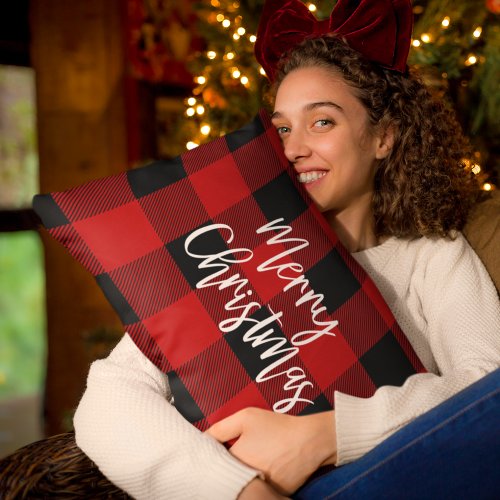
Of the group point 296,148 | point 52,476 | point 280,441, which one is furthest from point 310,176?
point 52,476

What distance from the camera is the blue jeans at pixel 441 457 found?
0.88 metres

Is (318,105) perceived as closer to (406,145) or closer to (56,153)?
(406,145)

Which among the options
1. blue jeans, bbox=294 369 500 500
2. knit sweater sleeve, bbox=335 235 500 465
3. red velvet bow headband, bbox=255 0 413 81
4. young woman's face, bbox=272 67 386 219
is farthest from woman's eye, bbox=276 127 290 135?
blue jeans, bbox=294 369 500 500

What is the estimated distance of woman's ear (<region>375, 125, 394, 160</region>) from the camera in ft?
4.55

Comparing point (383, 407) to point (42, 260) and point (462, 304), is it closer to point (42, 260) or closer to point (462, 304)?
point (462, 304)

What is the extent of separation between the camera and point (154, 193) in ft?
3.32

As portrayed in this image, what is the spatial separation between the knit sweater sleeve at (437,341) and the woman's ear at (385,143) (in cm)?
23

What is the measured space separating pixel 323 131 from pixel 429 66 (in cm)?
72

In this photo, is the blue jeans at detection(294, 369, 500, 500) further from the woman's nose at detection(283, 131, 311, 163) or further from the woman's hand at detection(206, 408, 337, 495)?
the woman's nose at detection(283, 131, 311, 163)

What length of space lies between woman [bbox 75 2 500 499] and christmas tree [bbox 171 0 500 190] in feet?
1.32

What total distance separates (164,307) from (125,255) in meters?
0.10

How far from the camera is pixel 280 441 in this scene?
3.12 feet

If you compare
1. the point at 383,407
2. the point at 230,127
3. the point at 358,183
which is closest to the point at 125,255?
the point at 383,407

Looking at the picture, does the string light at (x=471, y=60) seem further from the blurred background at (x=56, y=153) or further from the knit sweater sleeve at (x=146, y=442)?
the knit sweater sleeve at (x=146, y=442)
